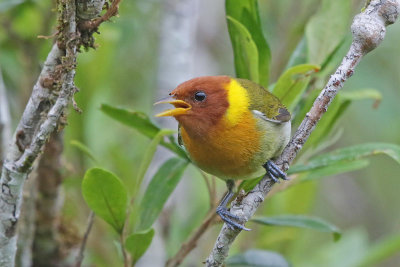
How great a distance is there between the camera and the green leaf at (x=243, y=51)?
269 cm

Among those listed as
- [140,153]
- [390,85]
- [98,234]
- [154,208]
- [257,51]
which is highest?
[390,85]

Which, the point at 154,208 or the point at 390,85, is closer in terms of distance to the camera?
the point at 154,208

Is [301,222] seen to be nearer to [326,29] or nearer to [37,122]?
[326,29]

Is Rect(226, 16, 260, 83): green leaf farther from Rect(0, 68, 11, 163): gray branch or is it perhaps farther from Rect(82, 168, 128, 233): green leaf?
Rect(0, 68, 11, 163): gray branch

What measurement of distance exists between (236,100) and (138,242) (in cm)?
90

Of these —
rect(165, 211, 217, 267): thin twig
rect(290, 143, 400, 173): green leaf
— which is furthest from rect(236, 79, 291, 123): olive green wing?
rect(165, 211, 217, 267): thin twig

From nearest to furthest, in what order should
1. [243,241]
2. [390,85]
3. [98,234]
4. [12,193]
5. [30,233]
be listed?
[12,193] < [30,233] < [98,234] < [243,241] < [390,85]

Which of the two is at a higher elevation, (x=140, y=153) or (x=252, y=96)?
(x=252, y=96)

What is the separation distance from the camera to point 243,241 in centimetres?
411

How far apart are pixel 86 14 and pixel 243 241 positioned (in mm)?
2471

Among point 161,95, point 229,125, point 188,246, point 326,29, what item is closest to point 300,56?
point 326,29

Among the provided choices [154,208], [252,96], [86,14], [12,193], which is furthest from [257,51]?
[12,193]

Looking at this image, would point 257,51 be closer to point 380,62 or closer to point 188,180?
point 188,180

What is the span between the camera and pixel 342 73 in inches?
82.4
